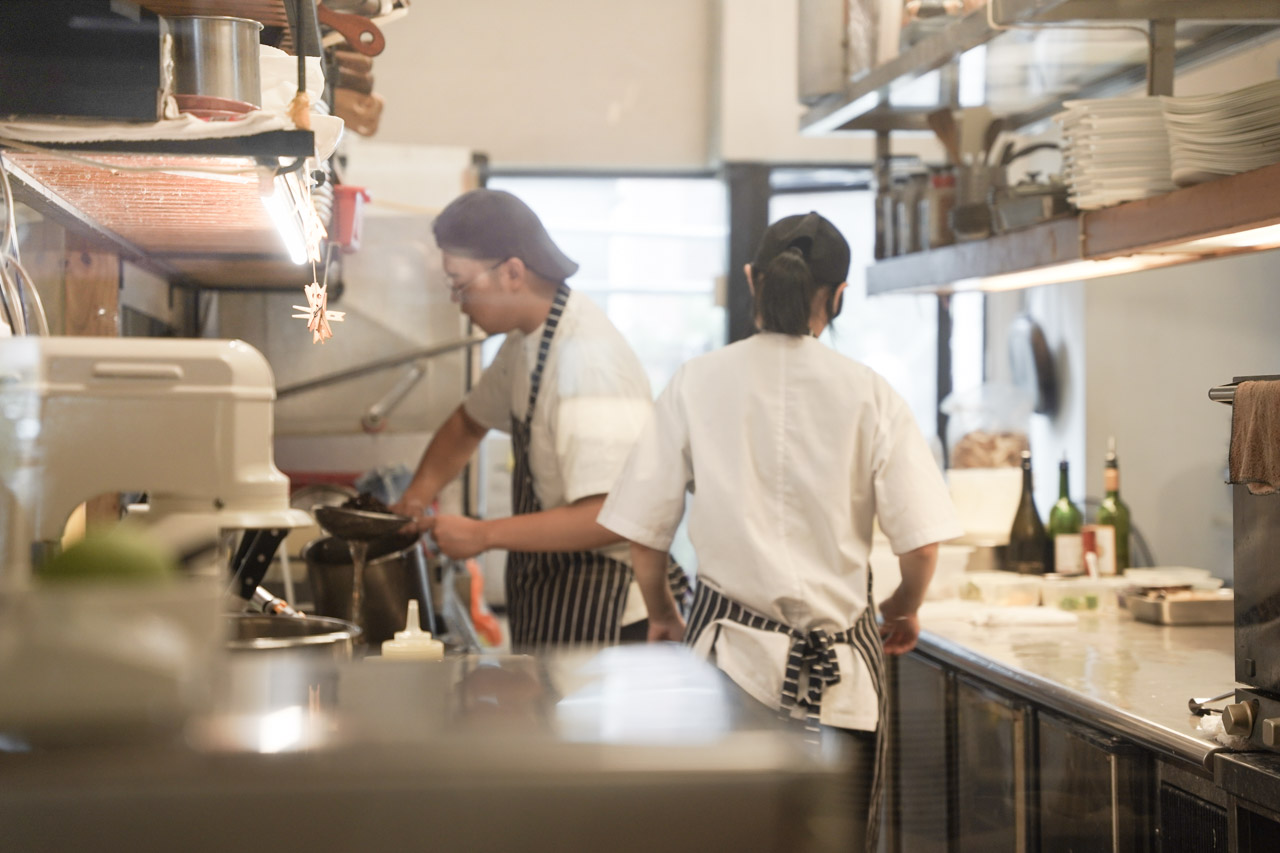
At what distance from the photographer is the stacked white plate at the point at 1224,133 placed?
5.64 ft

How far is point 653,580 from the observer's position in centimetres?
208

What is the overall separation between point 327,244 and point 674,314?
1.93 m

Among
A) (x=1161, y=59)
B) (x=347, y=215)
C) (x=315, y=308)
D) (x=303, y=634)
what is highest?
(x=1161, y=59)

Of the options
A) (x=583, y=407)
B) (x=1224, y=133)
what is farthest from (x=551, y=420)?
(x=1224, y=133)

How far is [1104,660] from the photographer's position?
2.04 meters

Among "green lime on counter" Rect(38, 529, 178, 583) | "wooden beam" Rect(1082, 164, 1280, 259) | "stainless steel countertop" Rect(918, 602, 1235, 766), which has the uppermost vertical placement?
"wooden beam" Rect(1082, 164, 1280, 259)

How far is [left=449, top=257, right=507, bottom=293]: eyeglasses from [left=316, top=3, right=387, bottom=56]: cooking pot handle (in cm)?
64

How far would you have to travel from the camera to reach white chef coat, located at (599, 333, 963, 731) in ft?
6.16

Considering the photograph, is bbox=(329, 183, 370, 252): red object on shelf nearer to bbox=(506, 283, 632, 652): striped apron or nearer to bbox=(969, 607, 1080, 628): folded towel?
bbox=(506, 283, 632, 652): striped apron

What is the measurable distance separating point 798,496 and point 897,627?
0.42 m

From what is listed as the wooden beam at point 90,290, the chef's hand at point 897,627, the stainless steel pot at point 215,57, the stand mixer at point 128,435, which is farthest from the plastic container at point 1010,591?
the stand mixer at point 128,435

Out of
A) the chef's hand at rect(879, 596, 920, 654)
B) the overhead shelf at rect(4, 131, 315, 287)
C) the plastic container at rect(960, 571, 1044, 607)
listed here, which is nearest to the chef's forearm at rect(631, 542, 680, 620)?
the chef's hand at rect(879, 596, 920, 654)

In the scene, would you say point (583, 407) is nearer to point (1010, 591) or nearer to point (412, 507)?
point (412, 507)

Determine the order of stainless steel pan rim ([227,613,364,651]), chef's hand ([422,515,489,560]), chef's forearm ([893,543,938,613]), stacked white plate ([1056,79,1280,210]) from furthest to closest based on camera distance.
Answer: chef's hand ([422,515,489,560])
chef's forearm ([893,543,938,613])
stacked white plate ([1056,79,1280,210])
stainless steel pan rim ([227,613,364,651])
